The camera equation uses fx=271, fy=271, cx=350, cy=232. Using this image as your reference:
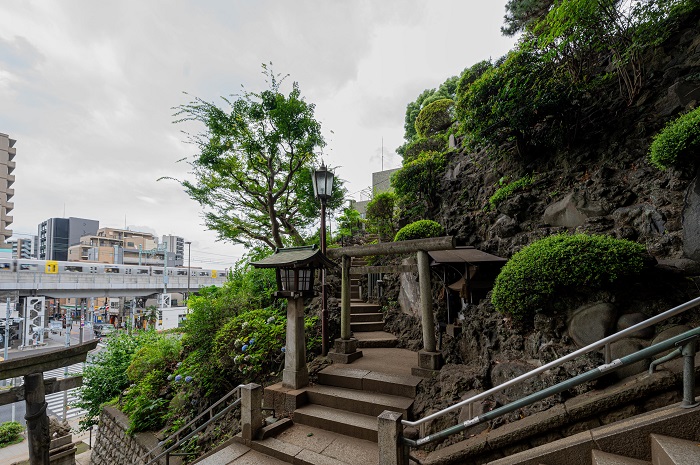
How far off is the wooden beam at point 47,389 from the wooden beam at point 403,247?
17.7 feet

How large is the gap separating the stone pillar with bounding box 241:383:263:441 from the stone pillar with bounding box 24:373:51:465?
9.49ft

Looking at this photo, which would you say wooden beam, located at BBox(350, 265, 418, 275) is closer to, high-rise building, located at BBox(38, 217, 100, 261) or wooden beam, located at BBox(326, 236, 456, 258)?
wooden beam, located at BBox(326, 236, 456, 258)

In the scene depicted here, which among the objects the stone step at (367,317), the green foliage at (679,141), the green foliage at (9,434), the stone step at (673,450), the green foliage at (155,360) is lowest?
the green foliage at (9,434)

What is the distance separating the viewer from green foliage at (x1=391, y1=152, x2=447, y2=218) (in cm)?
996

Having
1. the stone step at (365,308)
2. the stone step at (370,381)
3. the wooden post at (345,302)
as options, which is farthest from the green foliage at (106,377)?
the stone step at (370,381)

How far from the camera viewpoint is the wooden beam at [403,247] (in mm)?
5320

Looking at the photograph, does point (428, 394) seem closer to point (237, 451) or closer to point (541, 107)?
point (237, 451)

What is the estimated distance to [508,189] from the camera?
660cm

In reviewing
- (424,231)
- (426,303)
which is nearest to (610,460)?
(426,303)

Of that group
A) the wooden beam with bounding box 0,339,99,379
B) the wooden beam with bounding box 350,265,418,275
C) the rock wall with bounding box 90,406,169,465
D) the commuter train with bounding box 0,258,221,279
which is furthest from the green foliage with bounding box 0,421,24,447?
the wooden beam with bounding box 350,265,418,275

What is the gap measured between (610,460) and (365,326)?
668cm

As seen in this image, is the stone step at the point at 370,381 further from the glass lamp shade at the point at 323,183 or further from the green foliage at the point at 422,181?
the green foliage at the point at 422,181

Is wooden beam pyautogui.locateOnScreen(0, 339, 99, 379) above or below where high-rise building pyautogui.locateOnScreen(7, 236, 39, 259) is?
below

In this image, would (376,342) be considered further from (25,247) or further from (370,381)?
(25,247)
